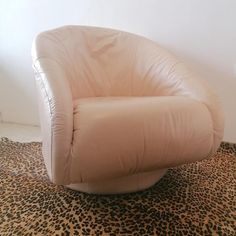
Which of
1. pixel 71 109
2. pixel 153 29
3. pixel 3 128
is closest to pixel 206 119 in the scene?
pixel 71 109

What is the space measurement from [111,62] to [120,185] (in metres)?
0.81

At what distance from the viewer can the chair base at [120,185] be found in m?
1.23

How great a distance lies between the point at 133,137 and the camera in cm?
96

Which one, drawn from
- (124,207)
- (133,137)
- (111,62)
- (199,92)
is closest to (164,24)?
(111,62)

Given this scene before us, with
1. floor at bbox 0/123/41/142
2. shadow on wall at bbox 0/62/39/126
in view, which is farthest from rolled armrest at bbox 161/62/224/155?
shadow on wall at bbox 0/62/39/126

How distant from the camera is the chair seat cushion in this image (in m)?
0.94

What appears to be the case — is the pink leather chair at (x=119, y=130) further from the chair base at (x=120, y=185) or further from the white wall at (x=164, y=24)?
the white wall at (x=164, y=24)

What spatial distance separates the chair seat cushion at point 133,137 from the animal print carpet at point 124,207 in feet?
0.75

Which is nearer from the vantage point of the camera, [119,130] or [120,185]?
[119,130]

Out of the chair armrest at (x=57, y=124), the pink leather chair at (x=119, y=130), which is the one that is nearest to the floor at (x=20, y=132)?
the pink leather chair at (x=119, y=130)

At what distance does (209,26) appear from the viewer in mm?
1751

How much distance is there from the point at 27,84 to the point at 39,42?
40.8 inches

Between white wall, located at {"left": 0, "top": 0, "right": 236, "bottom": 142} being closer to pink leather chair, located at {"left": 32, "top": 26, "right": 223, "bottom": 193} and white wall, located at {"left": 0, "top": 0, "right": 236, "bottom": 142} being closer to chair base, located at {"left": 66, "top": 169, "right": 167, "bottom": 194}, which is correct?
pink leather chair, located at {"left": 32, "top": 26, "right": 223, "bottom": 193}

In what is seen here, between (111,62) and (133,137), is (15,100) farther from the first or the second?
(133,137)
